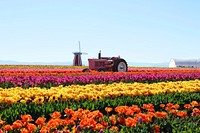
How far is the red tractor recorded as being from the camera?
24.0m

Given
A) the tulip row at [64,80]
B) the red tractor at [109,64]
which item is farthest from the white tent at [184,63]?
the tulip row at [64,80]

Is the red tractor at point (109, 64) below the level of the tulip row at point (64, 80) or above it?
above

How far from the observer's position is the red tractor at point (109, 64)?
24.0 metres

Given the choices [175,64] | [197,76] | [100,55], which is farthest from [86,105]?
[175,64]

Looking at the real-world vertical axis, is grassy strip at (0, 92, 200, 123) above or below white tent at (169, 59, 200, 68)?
below

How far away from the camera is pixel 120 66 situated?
24.1 metres

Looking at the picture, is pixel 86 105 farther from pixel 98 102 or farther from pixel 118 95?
pixel 118 95

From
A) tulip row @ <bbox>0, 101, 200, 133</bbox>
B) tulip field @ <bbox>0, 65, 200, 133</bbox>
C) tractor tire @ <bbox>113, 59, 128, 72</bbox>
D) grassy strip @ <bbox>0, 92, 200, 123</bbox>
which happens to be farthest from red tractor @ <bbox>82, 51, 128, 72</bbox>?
tulip row @ <bbox>0, 101, 200, 133</bbox>

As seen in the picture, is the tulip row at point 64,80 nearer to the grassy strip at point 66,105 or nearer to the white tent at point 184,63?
the grassy strip at point 66,105

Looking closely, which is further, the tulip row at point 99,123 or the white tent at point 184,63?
the white tent at point 184,63

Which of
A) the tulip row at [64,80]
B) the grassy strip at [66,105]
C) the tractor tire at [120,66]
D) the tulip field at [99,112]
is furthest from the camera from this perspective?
the tractor tire at [120,66]

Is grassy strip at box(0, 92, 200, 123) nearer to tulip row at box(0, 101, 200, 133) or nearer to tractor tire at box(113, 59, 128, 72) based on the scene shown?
tulip row at box(0, 101, 200, 133)

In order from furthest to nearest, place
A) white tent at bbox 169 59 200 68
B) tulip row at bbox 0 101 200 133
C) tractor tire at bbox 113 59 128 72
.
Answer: white tent at bbox 169 59 200 68 → tractor tire at bbox 113 59 128 72 → tulip row at bbox 0 101 200 133

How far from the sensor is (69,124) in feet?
20.2
